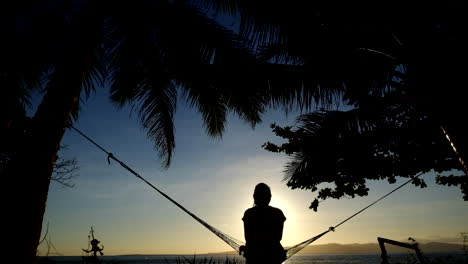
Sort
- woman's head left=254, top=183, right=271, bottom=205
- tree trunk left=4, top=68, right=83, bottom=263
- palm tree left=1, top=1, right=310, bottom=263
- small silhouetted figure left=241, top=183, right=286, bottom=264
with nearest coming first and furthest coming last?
small silhouetted figure left=241, top=183, right=286, bottom=264, woman's head left=254, top=183, right=271, bottom=205, tree trunk left=4, top=68, right=83, bottom=263, palm tree left=1, top=1, right=310, bottom=263

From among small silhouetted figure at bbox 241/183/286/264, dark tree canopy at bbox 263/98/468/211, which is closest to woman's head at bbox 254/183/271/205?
small silhouetted figure at bbox 241/183/286/264

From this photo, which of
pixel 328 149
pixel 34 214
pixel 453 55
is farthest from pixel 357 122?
pixel 34 214

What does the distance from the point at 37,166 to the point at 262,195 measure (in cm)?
225

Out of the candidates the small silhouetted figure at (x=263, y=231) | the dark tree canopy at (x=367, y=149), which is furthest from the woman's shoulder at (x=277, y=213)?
the dark tree canopy at (x=367, y=149)

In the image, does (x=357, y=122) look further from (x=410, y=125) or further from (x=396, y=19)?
(x=396, y=19)

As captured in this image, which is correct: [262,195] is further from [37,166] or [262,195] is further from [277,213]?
[37,166]

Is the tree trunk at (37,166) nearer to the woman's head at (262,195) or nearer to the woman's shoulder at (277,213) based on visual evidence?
the woman's head at (262,195)

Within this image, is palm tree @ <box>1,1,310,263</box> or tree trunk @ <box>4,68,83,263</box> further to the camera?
palm tree @ <box>1,1,310,263</box>

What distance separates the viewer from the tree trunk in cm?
283

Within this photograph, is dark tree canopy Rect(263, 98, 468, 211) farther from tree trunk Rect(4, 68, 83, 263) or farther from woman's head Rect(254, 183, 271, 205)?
tree trunk Rect(4, 68, 83, 263)

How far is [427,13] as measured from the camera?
204 cm

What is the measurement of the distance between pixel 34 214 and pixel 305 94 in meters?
3.26

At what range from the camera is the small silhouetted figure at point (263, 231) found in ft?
7.97

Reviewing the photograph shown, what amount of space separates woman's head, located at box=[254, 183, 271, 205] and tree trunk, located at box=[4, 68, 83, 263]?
6.97 feet
